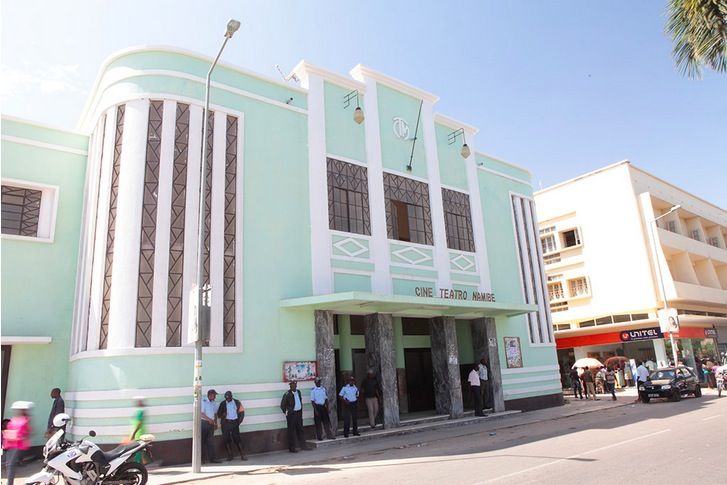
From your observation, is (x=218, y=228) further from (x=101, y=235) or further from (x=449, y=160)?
(x=449, y=160)

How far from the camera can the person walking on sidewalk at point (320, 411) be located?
14633 millimetres

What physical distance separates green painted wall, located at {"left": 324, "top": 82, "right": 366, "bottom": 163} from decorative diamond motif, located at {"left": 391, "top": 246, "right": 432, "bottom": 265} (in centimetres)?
339

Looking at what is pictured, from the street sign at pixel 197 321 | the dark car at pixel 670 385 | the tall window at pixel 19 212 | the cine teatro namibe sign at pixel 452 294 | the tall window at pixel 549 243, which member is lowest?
the dark car at pixel 670 385

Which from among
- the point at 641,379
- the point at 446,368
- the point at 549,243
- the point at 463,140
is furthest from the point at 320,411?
the point at 549,243

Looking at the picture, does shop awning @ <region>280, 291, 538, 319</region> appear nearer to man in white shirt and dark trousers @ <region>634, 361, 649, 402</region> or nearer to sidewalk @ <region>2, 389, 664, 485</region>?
sidewalk @ <region>2, 389, 664, 485</region>

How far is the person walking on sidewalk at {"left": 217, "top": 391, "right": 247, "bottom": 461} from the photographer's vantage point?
12812mm

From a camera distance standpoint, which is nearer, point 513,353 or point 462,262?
point 462,262

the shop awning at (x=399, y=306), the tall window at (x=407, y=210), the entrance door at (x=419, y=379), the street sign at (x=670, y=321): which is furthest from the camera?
the street sign at (x=670, y=321)

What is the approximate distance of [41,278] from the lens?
47.7ft

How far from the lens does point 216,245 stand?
14.5m

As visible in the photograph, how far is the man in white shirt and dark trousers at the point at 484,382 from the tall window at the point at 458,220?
4405 millimetres

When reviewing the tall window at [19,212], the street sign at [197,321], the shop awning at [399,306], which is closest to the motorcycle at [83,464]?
the street sign at [197,321]

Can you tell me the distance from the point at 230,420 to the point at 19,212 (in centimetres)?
839

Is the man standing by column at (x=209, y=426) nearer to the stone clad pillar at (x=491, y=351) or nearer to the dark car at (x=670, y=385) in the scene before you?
the stone clad pillar at (x=491, y=351)
